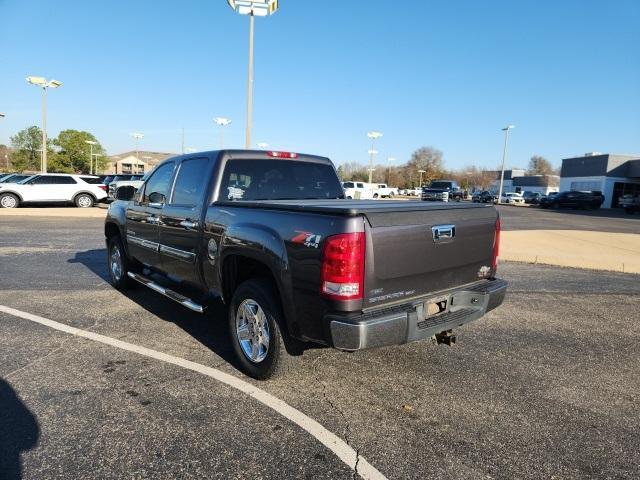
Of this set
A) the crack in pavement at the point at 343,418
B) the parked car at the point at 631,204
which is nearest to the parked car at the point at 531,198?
the parked car at the point at 631,204

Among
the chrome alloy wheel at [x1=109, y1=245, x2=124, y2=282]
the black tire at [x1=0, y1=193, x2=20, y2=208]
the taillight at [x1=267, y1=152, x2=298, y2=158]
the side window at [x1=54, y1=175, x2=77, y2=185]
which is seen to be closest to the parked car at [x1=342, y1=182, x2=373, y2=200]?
the taillight at [x1=267, y1=152, x2=298, y2=158]

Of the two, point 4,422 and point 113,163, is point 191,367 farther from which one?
point 113,163

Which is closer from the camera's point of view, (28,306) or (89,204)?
(28,306)

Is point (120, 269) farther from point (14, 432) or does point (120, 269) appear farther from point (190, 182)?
point (14, 432)

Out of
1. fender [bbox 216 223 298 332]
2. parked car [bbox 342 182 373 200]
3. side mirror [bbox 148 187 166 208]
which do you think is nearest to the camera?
fender [bbox 216 223 298 332]

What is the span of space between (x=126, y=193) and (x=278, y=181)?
2.58 metres

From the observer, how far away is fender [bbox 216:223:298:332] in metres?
3.30

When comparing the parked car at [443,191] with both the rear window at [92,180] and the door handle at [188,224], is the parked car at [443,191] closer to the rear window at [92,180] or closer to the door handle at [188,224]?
the rear window at [92,180]

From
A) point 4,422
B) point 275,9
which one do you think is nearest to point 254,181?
point 4,422

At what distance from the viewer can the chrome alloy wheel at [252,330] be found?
12.1ft

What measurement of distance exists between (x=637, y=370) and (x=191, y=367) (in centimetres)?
410

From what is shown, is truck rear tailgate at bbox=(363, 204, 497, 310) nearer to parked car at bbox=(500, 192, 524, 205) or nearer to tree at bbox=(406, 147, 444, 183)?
parked car at bbox=(500, 192, 524, 205)

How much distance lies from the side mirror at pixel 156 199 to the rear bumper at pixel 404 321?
9.65 ft

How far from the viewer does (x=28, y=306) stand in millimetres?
5754
